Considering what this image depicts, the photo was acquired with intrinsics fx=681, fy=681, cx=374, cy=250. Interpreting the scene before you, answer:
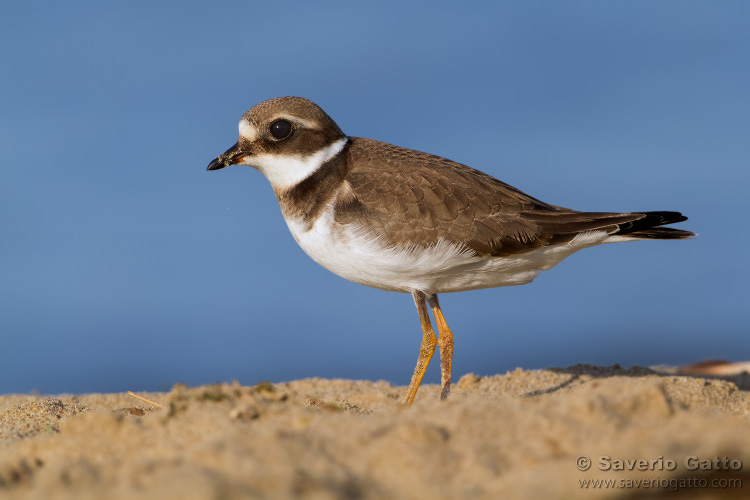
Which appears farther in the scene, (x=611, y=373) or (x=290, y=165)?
(x=611, y=373)

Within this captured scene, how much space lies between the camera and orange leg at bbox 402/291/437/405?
283 inches

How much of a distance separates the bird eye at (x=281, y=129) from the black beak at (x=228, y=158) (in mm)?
434

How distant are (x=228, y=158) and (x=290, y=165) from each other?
0.73m

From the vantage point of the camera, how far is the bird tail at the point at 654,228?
734cm

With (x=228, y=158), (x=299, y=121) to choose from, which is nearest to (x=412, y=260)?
(x=299, y=121)

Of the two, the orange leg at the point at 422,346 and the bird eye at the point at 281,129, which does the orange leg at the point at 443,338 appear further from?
the bird eye at the point at 281,129

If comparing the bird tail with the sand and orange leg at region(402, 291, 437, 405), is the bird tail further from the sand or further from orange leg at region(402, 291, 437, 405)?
the sand

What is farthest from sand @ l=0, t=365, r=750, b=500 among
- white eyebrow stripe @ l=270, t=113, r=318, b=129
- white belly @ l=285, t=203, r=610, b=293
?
white eyebrow stripe @ l=270, t=113, r=318, b=129

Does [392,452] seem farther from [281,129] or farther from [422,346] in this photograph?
[281,129]

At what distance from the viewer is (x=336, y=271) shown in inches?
282

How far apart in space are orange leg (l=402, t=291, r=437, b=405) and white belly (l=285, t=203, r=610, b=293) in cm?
17

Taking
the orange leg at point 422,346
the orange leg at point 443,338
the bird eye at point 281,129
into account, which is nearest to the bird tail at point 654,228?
the orange leg at point 443,338

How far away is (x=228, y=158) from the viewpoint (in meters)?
7.55

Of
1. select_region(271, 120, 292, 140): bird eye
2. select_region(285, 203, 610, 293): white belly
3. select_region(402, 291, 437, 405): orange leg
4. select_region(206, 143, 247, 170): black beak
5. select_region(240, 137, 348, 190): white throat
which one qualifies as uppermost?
select_region(271, 120, 292, 140): bird eye
